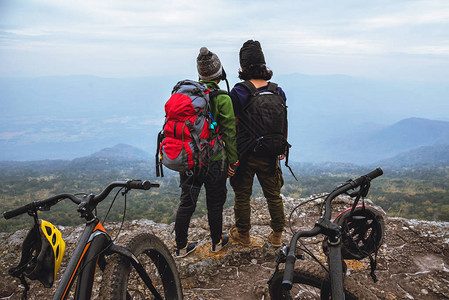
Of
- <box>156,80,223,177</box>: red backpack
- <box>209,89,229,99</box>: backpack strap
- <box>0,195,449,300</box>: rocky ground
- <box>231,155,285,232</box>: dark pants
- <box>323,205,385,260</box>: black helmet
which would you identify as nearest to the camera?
<box>323,205,385,260</box>: black helmet

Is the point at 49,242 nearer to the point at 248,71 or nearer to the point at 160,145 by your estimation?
the point at 160,145

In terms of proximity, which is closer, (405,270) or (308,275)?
(308,275)

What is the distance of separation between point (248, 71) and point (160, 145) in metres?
1.68

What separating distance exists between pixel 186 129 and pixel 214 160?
628 millimetres

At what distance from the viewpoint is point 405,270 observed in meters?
4.51

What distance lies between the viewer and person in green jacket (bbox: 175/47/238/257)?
12.6 ft

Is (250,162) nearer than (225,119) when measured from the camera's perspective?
No

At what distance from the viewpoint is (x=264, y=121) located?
13.1 ft

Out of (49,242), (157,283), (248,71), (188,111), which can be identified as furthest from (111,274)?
(248,71)

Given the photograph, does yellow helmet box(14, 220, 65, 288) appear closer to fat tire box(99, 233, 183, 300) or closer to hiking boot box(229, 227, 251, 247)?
fat tire box(99, 233, 183, 300)

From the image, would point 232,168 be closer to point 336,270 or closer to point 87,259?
point 336,270

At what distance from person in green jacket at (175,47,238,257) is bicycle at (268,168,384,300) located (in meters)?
1.56

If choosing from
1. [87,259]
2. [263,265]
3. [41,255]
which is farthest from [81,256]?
[263,265]

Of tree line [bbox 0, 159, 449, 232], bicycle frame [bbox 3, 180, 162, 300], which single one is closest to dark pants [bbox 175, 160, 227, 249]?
tree line [bbox 0, 159, 449, 232]
